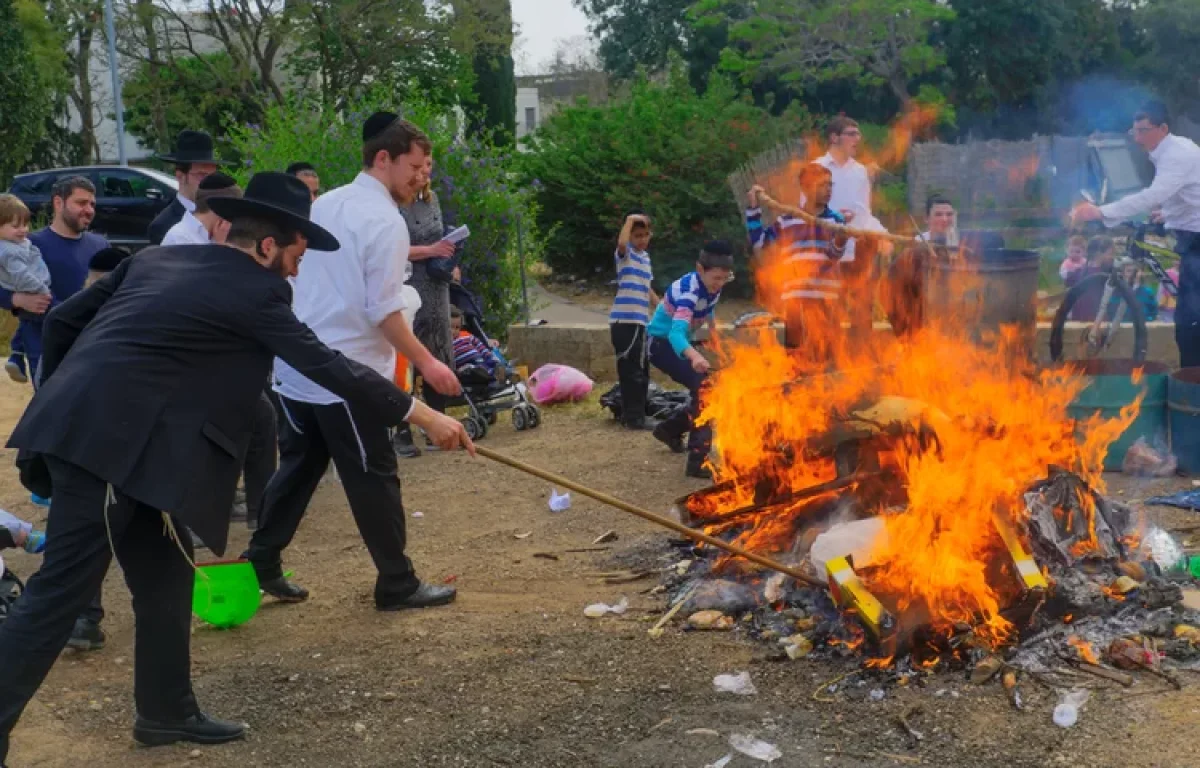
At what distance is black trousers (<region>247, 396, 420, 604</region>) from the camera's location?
542cm

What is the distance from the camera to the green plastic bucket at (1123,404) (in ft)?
24.5

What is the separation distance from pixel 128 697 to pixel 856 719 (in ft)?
9.22

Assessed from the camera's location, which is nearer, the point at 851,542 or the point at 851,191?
the point at 851,542

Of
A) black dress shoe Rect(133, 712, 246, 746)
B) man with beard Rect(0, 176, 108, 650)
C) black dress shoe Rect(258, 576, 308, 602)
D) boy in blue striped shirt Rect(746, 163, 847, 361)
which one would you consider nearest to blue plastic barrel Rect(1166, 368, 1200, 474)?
boy in blue striped shirt Rect(746, 163, 847, 361)

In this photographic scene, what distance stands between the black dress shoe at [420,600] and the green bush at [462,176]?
6144mm

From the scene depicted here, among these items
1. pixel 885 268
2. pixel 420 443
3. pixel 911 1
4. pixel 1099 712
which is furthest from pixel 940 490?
pixel 911 1

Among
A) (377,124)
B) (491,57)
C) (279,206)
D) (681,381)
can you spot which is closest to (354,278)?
(377,124)

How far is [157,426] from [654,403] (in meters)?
5.94

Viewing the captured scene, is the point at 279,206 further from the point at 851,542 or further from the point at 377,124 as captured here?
the point at 851,542

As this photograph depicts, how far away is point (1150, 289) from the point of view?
10.5 m

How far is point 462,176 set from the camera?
1174cm

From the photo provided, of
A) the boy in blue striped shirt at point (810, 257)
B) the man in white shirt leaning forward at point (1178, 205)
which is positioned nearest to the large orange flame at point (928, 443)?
the boy in blue striped shirt at point (810, 257)

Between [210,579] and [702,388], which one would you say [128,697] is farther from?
[702,388]

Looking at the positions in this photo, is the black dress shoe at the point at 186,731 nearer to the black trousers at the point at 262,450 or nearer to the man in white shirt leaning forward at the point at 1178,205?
the black trousers at the point at 262,450
